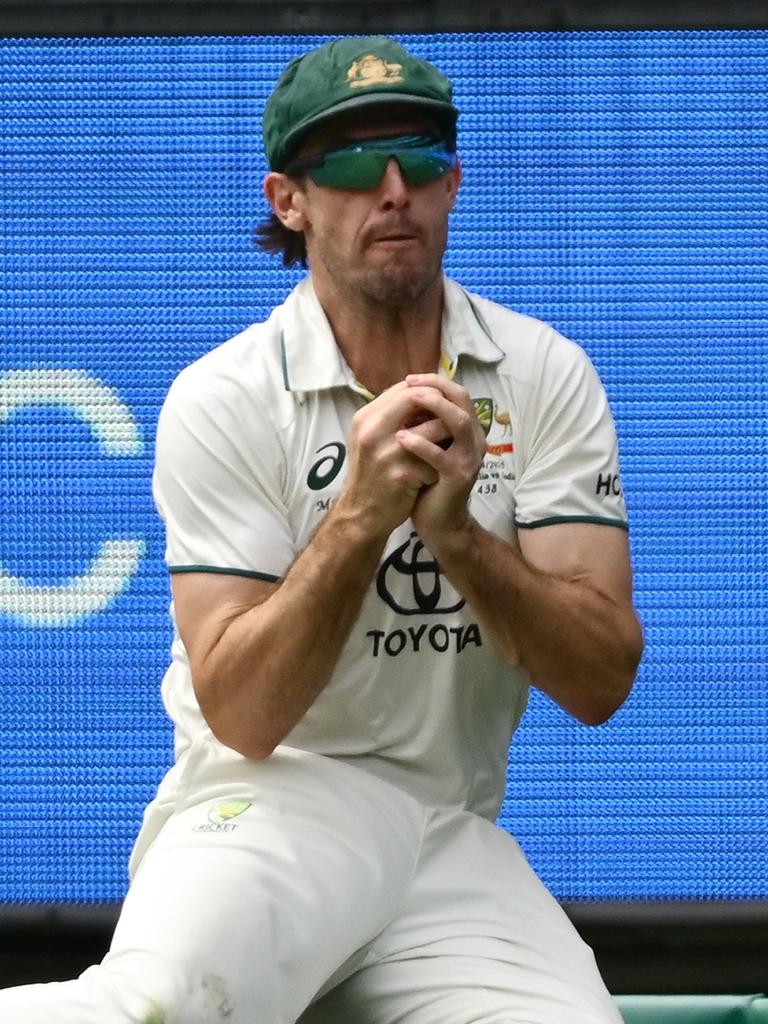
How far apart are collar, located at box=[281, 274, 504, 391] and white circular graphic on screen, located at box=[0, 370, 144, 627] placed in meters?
0.47

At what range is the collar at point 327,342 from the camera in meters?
2.49

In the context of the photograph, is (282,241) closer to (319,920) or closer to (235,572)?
(235,572)

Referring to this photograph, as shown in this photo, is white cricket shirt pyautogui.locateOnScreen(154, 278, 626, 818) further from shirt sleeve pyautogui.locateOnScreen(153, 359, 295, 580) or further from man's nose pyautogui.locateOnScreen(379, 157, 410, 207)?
man's nose pyautogui.locateOnScreen(379, 157, 410, 207)

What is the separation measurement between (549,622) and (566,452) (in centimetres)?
28

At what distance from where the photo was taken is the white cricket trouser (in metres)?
2.04

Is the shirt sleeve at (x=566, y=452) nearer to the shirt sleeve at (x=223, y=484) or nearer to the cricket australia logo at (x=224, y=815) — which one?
the shirt sleeve at (x=223, y=484)

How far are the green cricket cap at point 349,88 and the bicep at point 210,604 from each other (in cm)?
60

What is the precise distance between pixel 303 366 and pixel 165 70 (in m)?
0.73

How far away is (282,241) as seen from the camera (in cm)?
287

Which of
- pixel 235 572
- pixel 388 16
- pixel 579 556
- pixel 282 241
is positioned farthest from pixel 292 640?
pixel 388 16

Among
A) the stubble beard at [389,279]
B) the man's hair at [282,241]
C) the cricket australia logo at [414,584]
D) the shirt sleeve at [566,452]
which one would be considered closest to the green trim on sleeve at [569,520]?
the shirt sleeve at [566,452]

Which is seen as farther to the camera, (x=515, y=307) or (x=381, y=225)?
(x=515, y=307)

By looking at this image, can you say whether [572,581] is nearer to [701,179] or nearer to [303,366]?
[303,366]

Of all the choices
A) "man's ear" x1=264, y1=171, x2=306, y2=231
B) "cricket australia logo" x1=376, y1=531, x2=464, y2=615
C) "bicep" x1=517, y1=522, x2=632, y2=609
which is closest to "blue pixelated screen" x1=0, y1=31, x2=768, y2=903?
"man's ear" x1=264, y1=171, x2=306, y2=231
